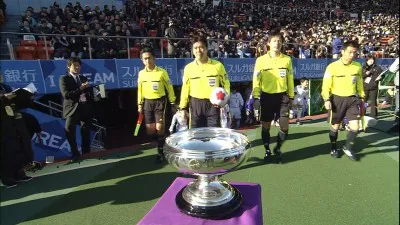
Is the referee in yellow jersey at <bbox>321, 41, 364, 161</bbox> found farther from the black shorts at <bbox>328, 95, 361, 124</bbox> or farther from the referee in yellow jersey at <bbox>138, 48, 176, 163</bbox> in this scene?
the referee in yellow jersey at <bbox>138, 48, 176, 163</bbox>

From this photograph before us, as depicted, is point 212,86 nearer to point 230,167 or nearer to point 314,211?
point 314,211

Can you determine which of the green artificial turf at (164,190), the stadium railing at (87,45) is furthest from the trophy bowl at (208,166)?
the stadium railing at (87,45)

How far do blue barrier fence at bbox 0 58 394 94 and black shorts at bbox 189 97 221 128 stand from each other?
3142 mm

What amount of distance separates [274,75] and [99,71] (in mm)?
3756

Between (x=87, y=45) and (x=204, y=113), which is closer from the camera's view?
(x=204, y=113)

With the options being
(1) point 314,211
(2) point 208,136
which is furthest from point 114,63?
(2) point 208,136

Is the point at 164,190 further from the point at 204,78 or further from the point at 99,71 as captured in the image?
the point at 99,71

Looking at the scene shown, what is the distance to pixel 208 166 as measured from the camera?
1215 mm

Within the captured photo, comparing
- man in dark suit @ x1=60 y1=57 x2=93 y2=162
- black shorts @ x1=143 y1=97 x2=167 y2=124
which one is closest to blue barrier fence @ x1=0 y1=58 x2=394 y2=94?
man in dark suit @ x1=60 y1=57 x2=93 y2=162

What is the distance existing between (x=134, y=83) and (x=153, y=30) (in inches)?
48.2

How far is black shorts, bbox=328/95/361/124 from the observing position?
390 cm

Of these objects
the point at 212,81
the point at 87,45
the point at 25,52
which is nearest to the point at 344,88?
the point at 212,81

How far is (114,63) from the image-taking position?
6340mm

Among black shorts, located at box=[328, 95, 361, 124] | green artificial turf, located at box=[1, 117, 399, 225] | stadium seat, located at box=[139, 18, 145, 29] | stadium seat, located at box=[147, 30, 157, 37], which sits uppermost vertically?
stadium seat, located at box=[139, 18, 145, 29]
